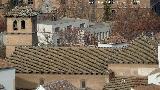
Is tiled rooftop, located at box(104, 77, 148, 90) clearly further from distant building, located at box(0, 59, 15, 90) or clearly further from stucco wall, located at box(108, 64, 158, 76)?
distant building, located at box(0, 59, 15, 90)

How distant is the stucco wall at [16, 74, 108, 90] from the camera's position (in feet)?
145

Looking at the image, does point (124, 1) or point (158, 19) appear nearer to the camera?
point (158, 19)

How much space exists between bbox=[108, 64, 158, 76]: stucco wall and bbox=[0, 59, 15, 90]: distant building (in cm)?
649

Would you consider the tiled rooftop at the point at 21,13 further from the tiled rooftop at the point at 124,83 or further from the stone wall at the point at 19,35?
the tiled rooftop at the point at 124,83

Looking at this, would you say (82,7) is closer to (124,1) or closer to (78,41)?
(124,1)

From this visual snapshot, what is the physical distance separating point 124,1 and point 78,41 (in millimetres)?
23588

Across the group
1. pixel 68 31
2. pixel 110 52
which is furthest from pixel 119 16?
pixel 110 52

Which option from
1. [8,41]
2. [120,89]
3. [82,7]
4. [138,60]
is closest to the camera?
[120,89]

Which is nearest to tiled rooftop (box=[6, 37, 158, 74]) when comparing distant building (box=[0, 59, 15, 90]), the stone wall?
distant building (box=[0, 59, 15, 90])

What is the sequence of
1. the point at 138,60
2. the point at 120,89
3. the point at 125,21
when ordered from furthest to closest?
1. the point at 125,21
2. the point at 138,60
3. the point at 120,89

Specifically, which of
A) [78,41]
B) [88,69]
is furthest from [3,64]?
[78,41]

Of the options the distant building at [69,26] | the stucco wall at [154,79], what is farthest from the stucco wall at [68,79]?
the distant building at [69,26]

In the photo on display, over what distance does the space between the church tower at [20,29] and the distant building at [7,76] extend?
11.1 metres

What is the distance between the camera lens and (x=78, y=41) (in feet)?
246
